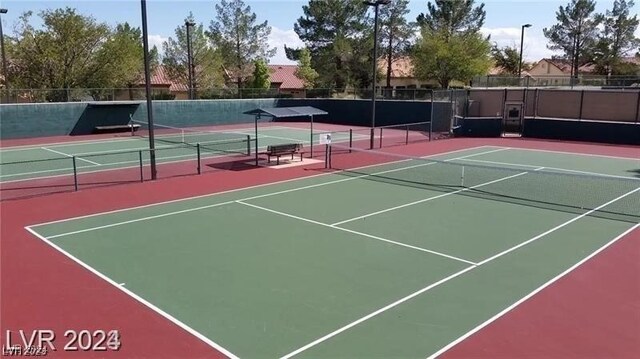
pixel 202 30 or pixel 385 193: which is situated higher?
pixel 202 30

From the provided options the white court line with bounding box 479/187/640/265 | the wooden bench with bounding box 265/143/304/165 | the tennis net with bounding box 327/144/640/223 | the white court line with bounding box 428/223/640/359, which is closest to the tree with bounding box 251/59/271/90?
the wooden bench with bounding box 265/143/304/165

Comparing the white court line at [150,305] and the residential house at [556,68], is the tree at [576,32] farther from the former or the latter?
the white court line at [150,305]

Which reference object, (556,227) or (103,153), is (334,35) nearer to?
(103,153)

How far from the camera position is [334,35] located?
57.6 metres

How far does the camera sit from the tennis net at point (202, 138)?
27656 mm

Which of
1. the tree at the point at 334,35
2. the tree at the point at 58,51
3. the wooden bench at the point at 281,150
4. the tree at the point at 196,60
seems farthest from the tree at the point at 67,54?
the wooden bench at the point at 281,150

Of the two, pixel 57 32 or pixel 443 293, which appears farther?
pixel 57 32

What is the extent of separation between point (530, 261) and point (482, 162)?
45.2 feet

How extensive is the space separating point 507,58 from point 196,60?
48444 mm

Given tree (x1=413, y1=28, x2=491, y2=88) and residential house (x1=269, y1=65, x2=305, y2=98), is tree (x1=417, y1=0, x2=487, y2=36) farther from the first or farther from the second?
residential house (x1=269, y1=65, x2=305, y2=98)

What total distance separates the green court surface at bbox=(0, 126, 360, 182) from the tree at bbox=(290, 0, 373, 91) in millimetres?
23877

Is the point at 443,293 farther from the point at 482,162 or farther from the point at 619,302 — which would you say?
the point at 482,162

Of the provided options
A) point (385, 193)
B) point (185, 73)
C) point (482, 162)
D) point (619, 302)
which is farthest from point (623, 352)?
point (185, 73)

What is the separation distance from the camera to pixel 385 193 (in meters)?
17.2
